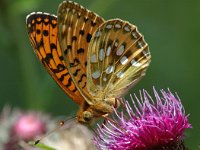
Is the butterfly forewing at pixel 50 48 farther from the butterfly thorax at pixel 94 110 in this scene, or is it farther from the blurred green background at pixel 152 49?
the blurred green background at pixel 152 49

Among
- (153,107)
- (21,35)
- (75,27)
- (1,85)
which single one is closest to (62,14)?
(75,27)

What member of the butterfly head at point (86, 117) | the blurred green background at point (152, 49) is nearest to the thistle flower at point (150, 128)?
the butterfly head at point (86, 117)

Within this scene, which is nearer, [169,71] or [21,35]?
[21,35]

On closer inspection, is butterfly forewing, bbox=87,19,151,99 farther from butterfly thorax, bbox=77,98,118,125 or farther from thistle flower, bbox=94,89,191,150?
thistle flower, bbox=94,89,191,150

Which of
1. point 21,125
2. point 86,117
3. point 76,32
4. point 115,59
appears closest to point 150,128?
point 86,117

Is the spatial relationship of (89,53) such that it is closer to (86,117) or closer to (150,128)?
(86,117)

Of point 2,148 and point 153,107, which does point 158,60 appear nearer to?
point 2,148
